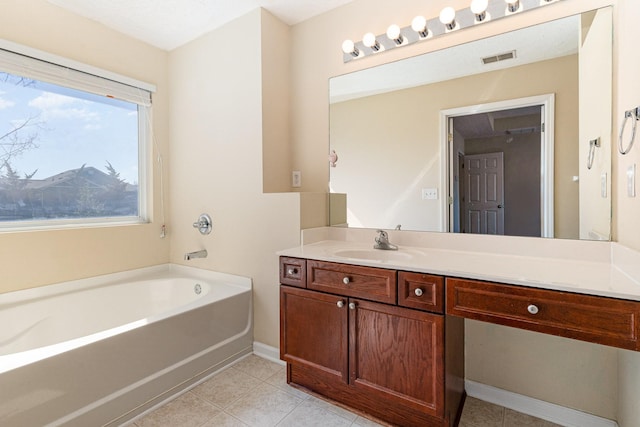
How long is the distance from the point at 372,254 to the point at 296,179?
909 millimetres

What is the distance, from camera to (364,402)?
1.57 metres

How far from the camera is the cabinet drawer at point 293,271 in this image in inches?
67.6

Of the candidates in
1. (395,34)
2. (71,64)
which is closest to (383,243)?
(395,34)

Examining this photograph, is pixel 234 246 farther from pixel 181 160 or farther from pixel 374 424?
pixel 374 424

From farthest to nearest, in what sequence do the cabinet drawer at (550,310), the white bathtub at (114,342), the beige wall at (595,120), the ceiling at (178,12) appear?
the ceiling at (178,12)
the beige wall at (595,120)
the white bathtub at (114,342)
the cabinet drawer at (550,310)

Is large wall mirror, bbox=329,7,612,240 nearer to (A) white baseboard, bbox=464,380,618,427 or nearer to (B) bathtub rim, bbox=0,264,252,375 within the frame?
(A) white baseboard, bbox=464,380,618,427

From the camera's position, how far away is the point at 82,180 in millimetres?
2365

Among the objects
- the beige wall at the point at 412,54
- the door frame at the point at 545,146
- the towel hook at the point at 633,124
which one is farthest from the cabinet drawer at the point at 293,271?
the towel hook at the point at 633,124

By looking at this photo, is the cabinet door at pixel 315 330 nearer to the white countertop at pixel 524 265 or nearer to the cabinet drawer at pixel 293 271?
the cabinet drawer at pixel 293 271

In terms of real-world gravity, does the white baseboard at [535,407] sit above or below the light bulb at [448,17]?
below

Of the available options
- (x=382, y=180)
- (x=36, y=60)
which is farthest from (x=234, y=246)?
(x=36, y=60)

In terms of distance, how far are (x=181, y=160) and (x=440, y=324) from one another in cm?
242

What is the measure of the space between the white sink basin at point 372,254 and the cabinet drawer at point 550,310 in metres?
0.48

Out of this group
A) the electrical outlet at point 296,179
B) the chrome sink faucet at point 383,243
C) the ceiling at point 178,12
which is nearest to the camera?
the chrome sink faucet at point 383,243
